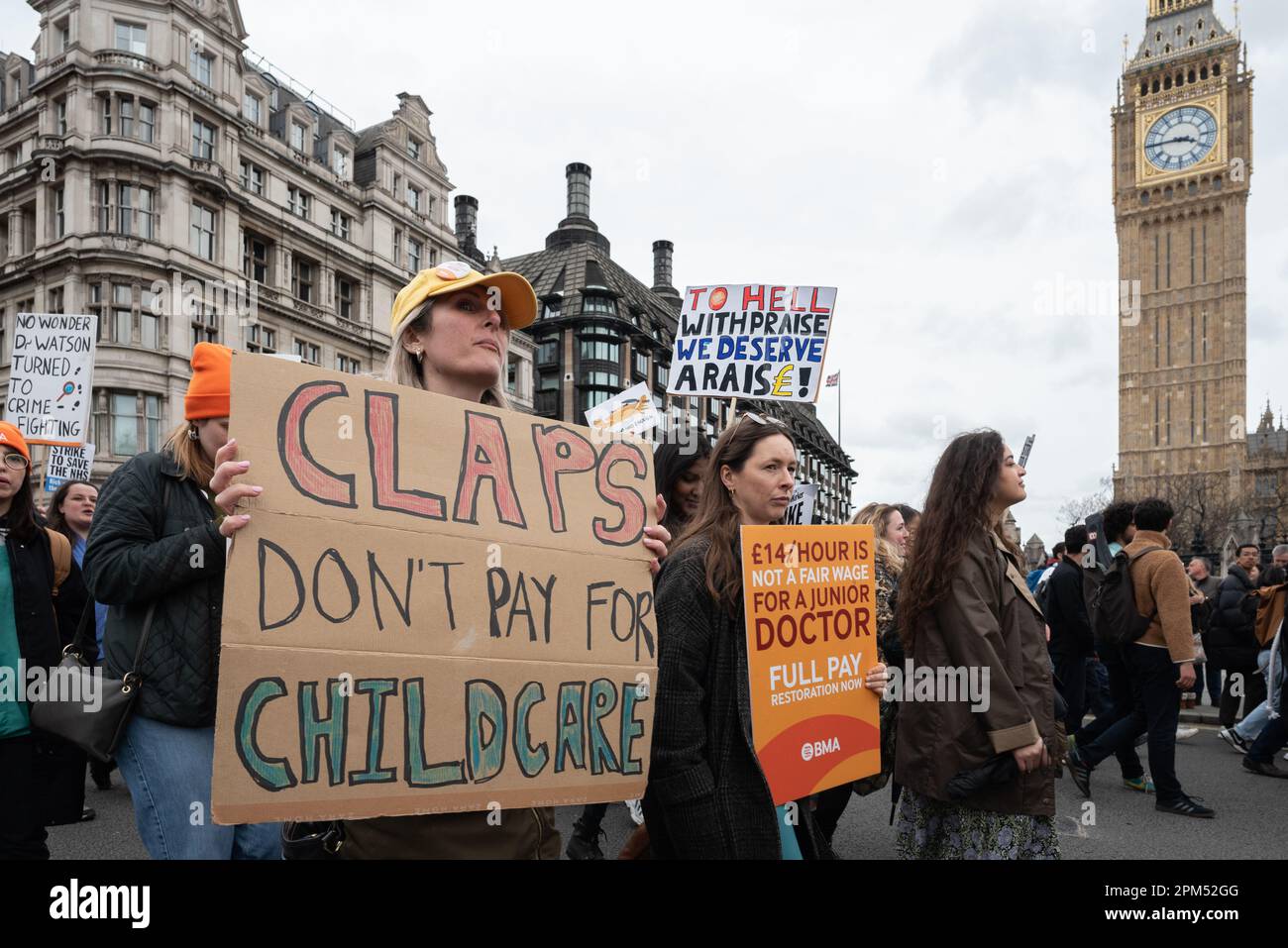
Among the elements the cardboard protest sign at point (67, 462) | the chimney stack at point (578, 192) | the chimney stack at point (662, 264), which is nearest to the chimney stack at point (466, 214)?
the chimney stack at point (578, 192)

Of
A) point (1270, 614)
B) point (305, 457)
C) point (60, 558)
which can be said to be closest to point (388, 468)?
point (305, 457)

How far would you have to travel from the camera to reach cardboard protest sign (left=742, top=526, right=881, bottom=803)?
2.57m

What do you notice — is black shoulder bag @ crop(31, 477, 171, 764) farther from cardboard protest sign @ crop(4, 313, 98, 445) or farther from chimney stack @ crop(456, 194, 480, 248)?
chimney stack @ crop(456, 194, 480, 248)

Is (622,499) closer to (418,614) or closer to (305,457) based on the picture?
(418,614)

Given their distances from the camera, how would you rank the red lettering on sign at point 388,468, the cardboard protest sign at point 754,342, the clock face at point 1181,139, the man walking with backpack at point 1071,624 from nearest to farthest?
→ the red lettering on sign at point 388,468
the cardboard protest sign at point 754,342
the man walking with backpack at point 1071,624
the clock face at point 1181,139

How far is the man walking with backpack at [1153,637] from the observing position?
586 cm

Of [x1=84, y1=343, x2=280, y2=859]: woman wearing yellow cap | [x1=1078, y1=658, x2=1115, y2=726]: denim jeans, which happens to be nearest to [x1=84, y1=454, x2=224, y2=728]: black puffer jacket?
[x1=84, y1=343, x2=280, y2=859]: woman wearing yellow cap

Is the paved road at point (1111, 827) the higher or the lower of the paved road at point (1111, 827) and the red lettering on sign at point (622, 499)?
the lower

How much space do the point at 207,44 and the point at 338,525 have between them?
3522 centimetres

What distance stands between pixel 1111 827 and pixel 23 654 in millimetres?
6216

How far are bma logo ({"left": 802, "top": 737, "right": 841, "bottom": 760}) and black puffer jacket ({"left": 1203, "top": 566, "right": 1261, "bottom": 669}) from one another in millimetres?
8421

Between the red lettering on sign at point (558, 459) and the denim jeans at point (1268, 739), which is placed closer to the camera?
the red lettering on sign at point (558, 459)

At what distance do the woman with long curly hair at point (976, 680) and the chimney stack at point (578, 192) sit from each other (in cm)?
6517

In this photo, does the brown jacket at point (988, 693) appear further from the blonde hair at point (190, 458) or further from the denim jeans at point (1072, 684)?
the denim jeans at point (1072, 684)
